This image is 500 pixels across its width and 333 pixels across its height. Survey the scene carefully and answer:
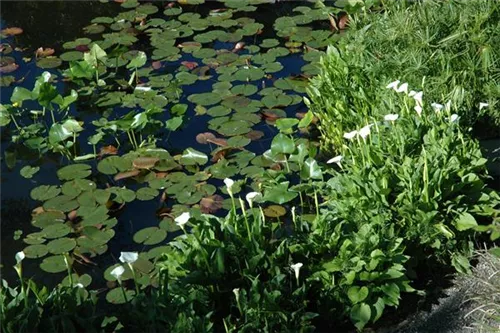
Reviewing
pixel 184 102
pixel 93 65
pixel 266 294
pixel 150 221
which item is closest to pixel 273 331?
pixel 266 294

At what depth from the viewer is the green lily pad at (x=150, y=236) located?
4.00m

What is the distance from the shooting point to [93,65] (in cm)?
534

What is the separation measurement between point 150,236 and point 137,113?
1.19 meters

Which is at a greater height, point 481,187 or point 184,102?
point 481,187

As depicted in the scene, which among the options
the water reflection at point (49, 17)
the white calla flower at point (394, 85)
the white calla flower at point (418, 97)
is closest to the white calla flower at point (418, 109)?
the white calla flower at point (418, 97)

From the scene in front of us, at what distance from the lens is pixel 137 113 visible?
504 cm

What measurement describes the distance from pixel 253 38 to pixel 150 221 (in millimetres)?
2117

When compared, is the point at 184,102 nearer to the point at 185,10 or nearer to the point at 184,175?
the point at 184,175

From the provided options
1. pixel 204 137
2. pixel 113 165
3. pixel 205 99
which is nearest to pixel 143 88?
pixel 205 99

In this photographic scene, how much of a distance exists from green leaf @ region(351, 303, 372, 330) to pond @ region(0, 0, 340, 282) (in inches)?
33.4

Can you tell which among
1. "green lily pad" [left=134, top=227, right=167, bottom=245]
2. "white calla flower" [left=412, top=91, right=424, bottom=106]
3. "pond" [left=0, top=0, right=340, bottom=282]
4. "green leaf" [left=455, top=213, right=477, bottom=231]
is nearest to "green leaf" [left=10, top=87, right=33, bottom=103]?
"pond" [left=0, top=0, right=340, bottom=282]

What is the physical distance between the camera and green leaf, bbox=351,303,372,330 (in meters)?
3.20

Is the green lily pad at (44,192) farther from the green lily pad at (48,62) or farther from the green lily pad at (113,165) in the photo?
the green lily pad at (48,62)

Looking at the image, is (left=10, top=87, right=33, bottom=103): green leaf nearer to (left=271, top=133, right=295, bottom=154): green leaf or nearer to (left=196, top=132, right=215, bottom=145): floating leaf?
(left=196, top=132, right=215, bottom=145): floating leaf
